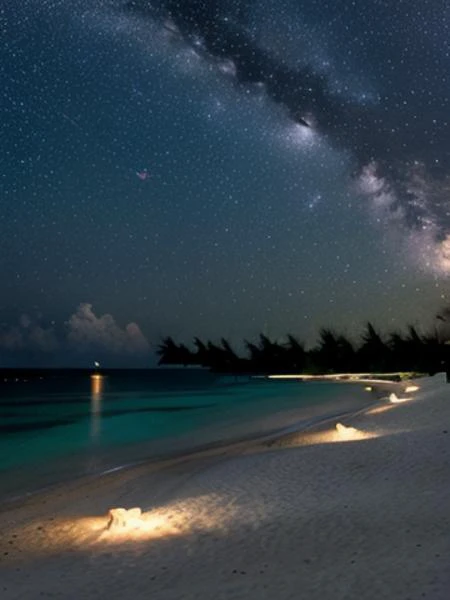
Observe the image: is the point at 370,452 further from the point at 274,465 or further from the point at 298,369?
the point at 298,369

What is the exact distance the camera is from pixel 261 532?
9875 mm

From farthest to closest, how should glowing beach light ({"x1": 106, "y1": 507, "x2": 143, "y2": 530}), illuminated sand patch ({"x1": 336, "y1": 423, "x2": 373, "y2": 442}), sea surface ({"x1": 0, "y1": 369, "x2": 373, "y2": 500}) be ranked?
sea surface ({"x1": 0, "y1": 369, "x2": 373, "y2": 500}) → illuminated sand patch ({"x1": 336, "y1": 423, "x2": 373, "y2": 442}) → glowing beach light ({"x1": 106, "y1": 507, "x2": 143, "y2": 530})

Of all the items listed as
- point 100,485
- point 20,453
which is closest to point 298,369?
point 20,453

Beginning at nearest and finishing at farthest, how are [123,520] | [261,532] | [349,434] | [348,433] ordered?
[261,532]
[123,520]
[349,434]
[348,433]

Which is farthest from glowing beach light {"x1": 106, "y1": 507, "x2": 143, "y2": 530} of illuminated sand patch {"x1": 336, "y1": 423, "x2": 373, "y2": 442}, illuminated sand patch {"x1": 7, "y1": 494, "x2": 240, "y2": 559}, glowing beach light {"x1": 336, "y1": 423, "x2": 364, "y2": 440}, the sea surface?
glowing beach light {"x1": 336, "y1": 423, "x2": 364, "y2": 440}

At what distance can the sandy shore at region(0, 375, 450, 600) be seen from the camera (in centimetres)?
733

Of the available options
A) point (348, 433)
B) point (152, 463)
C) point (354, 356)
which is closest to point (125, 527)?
point (152, 463)

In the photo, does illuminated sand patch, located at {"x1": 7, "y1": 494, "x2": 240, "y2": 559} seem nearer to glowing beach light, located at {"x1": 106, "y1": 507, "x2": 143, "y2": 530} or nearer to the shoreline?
glowing beach light, located at {"x1": 106, "y1": 507, "x2": 143, "y2": 530}

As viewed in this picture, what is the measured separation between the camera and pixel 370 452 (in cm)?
1548

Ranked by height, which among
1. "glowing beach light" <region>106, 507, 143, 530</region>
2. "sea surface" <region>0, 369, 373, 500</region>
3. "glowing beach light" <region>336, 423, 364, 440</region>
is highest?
"glowing beach light" <region>336, 423, 364, 440</region>

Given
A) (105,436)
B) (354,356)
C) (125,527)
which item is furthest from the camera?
(354,356)

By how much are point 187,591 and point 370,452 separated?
357 inches

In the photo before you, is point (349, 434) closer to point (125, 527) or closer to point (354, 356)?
point (125, 527)

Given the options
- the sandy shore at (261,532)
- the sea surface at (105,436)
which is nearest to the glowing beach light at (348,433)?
the sandy shore at (261,532)
